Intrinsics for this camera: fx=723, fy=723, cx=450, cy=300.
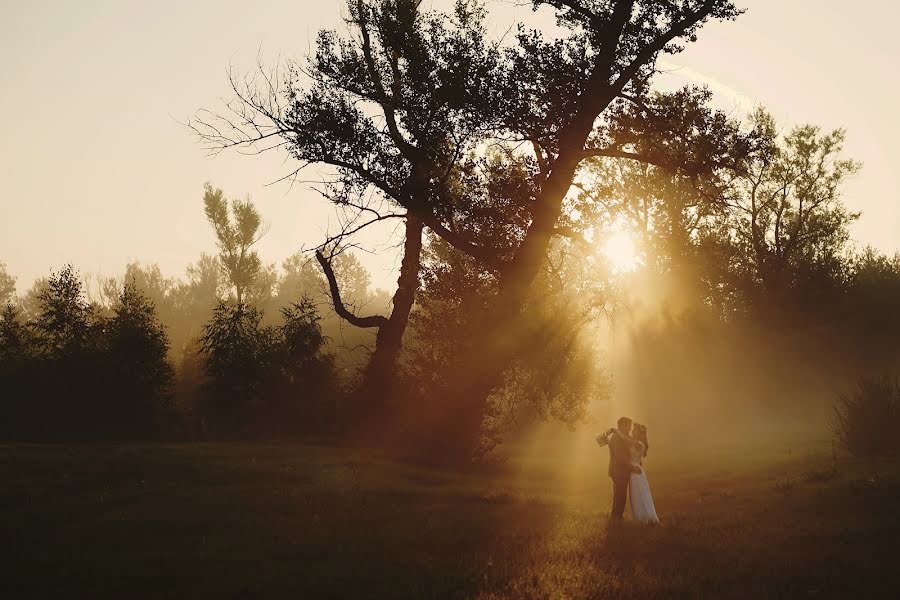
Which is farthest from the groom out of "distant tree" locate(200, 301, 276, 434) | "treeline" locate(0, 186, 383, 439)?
"distant tree" locate(200, 301, 276, 434)

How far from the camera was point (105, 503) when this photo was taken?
1456 cm

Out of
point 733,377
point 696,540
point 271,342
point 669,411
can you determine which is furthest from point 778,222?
point 696,540

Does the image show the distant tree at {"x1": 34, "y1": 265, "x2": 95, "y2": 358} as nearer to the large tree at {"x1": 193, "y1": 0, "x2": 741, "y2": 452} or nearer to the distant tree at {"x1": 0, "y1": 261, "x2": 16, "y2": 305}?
the large tree at {"x1": 193, "y1": 0, "x2": 741, "y2": 452}

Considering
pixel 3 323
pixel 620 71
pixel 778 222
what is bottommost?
pixel 3 323

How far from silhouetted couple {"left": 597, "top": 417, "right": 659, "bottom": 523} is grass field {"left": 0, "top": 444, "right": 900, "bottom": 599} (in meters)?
0.67

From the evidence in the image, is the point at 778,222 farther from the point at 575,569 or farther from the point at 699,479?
the point at 575,569

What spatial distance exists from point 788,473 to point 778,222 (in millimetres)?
38734

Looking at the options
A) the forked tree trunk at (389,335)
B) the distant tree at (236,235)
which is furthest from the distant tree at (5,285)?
the forked tree trunk at (389,335)

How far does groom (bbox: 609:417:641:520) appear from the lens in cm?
1638

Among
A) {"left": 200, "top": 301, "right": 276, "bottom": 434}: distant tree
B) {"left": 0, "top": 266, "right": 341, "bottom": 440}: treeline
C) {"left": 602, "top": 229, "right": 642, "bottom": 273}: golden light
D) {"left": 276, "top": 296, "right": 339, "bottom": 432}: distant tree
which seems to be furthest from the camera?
{"left": 602, "top": 229, "right": 642, "bottom": 273}: golden light

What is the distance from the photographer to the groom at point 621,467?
16375 millimetres

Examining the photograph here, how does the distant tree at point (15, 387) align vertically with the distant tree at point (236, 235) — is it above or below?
below

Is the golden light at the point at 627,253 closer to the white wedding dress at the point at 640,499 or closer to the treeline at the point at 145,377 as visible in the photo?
the treeline at the point at 145,377

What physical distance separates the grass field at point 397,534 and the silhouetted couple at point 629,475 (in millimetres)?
669
